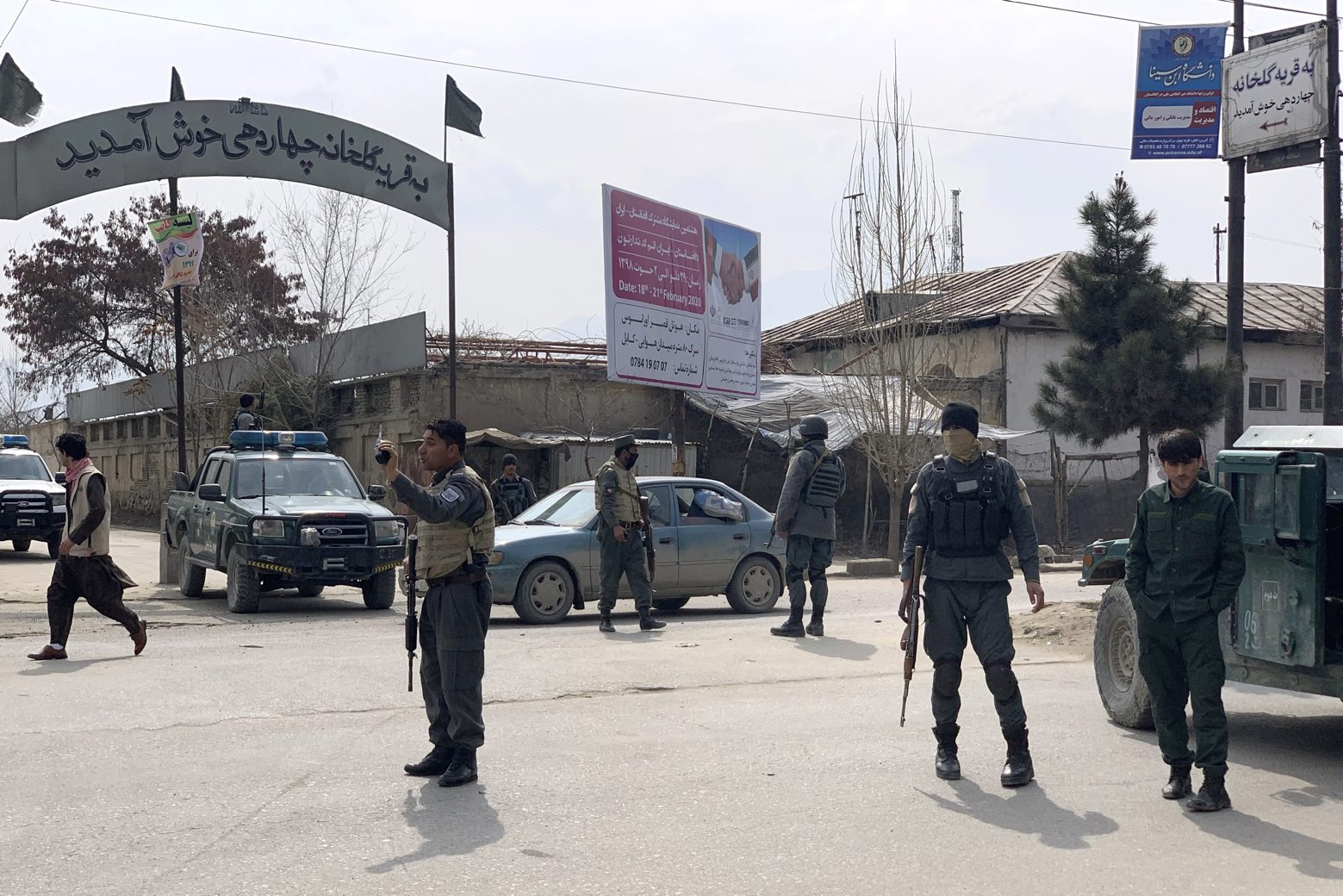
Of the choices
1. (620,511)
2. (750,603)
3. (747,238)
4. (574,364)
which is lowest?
(750,603)

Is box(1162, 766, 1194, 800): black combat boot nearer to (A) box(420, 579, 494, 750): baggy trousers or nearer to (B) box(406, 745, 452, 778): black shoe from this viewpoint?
(A) box(420, 579, 494, 750): baggy trousers

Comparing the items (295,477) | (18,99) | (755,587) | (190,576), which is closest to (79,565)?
(295,477)

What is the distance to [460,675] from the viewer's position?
620 centimetres

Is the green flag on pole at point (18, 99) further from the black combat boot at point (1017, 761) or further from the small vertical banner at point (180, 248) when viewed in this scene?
the black combat boot at point (1017, 761)

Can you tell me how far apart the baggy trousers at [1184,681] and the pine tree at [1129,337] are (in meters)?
16.1

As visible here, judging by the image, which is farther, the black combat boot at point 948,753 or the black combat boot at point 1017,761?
the black combat boot at point 948,753

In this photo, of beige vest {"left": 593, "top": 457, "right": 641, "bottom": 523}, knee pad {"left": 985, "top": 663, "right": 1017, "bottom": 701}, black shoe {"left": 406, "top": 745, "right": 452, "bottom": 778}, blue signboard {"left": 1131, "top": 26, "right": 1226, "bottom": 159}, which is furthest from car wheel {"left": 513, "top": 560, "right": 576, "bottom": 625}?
blue signboard {"left": 1131, "top": 26, "right": 1226, "bottom": 159}

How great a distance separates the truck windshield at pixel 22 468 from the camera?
23484 mm

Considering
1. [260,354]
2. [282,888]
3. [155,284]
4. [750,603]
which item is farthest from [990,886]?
[155,284]

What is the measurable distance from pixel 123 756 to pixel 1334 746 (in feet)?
20.5

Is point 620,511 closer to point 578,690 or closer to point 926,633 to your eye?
point 578,690

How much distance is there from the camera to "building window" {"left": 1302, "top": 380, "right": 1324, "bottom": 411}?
35625 mm

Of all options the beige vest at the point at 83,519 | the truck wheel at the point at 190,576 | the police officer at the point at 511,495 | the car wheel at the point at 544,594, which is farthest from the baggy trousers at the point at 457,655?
the police officer at the point at 511,495

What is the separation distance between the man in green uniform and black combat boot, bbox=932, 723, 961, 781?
2.99 feet
